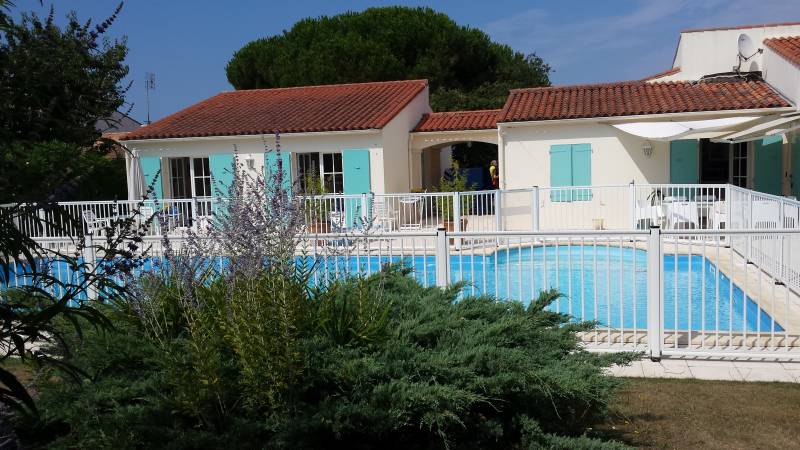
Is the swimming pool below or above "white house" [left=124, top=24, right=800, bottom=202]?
below

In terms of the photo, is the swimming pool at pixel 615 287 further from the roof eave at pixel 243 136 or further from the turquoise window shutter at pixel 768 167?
the roof eave at pixel 243 136

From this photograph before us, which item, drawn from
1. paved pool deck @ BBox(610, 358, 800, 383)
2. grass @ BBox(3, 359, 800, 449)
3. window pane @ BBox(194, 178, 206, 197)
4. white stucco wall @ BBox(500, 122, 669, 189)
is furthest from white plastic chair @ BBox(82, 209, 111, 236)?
white stucco wall @ BBox(500, 122, 669, 189)

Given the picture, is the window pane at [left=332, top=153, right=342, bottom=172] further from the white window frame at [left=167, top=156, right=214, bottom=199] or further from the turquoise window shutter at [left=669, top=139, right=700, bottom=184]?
the turquoise window shutter at [left=669, top=139, right=700, bottom=184]

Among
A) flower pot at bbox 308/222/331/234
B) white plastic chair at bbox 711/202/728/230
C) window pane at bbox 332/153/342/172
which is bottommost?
white plastic chair at bbox 711/202/728/230

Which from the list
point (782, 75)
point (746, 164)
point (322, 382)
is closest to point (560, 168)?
point (746, 164)

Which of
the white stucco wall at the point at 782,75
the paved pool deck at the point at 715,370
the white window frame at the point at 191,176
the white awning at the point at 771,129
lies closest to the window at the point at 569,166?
the white awning at the point at 771,129

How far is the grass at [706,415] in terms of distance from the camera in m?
4.53

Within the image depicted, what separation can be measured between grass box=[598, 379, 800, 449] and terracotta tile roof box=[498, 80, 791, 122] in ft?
41.3

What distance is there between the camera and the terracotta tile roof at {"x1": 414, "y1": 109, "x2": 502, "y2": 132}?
21.3 metres

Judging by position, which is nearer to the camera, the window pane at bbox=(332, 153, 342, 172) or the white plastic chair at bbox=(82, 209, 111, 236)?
the white plastic chair at bbox=(82, 209, 111, 236)

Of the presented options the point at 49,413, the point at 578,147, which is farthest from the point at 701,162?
the point at 49,413

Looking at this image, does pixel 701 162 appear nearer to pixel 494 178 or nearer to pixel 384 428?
pixel 494 178

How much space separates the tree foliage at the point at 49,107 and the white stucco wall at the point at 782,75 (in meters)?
17.2

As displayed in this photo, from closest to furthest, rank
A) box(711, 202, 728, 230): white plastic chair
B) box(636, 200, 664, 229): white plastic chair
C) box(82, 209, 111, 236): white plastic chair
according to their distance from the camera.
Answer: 1. box(82, 209, 111, 236): white plastic chair
2. box(711, 202, 728, 230): white plastic chair
3. box(636, 200, 664, 229): white plastic chair
